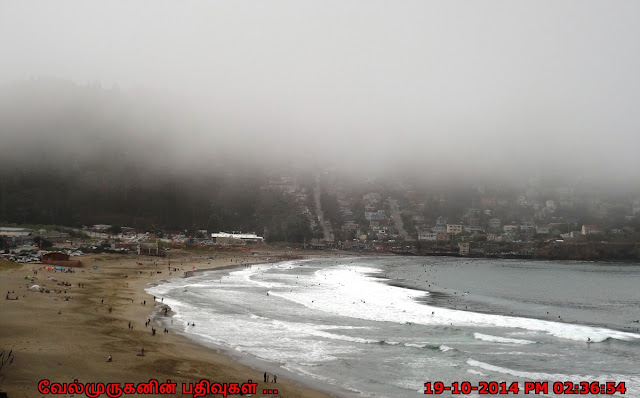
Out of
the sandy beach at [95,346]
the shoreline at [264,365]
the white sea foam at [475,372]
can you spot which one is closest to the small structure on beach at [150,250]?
the sandy beach at [95,346]

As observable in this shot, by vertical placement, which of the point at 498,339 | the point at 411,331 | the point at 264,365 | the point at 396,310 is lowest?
the point at 396,310

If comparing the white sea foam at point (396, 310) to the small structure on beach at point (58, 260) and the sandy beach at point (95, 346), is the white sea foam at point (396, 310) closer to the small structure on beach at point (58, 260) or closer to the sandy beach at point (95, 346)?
the sandy beach at point (95, 346)

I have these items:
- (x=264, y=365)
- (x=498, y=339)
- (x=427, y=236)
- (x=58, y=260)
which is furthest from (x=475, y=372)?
(x=427, y=236)

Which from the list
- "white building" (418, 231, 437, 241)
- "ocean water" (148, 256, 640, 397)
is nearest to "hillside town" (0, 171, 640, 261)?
"white building" (418, 231, 437, 241)

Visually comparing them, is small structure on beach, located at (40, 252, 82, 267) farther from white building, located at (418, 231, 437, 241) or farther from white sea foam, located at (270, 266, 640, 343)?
white building, located at (418, 231, 437, 241)

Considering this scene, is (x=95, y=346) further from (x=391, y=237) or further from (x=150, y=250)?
(x=391, y=237)
